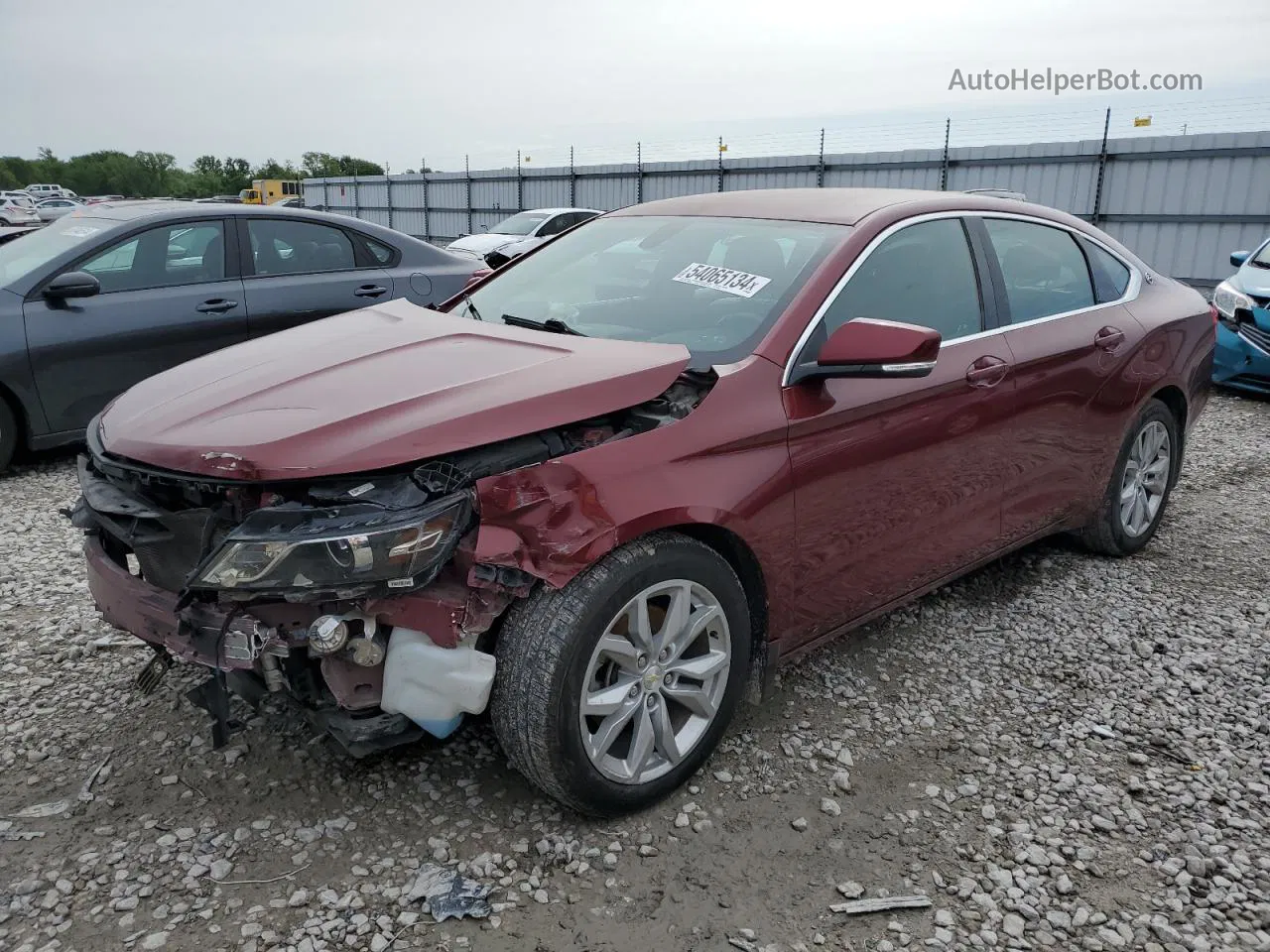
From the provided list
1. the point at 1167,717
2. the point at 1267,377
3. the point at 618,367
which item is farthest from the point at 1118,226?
the point at 618,367

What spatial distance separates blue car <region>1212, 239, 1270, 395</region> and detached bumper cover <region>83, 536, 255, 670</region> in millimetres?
8016

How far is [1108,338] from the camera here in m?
3.91

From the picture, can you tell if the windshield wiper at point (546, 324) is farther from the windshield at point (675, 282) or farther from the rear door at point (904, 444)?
the rear door at point (904, 444)

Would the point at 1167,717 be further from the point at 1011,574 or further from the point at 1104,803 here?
the point at 1011,574

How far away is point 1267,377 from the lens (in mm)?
7941

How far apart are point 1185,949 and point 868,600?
126 cm

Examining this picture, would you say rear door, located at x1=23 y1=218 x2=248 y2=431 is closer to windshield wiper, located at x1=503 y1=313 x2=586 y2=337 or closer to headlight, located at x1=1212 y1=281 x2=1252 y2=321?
windshield wiper, located at x1=503 y1=313 x2=586 y2=337

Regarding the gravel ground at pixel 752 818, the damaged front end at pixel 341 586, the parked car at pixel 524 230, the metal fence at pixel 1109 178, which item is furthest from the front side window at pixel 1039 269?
the parked car at pixel 524 230

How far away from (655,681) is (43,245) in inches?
209

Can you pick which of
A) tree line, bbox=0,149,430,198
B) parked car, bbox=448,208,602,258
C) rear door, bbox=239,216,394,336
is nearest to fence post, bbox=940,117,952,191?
parked car, bbox=448,208,602,258

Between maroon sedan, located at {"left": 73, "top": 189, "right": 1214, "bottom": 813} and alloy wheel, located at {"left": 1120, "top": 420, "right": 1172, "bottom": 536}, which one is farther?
alloy wheel, located at {"left": 1120, "top": 420, "right": 1172, "bottom": 536}

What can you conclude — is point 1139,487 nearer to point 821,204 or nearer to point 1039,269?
point 1039,269

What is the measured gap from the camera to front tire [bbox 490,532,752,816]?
90.5 inches

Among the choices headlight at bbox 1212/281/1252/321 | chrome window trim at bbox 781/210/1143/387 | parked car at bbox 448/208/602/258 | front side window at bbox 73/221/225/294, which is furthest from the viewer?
parked car at bbox 448/208/602/258
